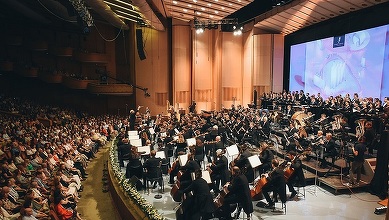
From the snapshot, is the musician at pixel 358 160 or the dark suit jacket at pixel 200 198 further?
the musician at pixel 358 160

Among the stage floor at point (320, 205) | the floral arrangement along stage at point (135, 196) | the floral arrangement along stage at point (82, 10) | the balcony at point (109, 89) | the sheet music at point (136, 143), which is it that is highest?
the floral arrangement along stage at point (82, 10)

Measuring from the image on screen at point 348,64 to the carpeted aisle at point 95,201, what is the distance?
13.0 metres

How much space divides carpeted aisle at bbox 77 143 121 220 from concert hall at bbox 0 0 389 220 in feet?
0.23

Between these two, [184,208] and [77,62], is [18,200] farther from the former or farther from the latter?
[77,62]

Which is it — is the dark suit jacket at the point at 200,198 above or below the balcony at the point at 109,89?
below

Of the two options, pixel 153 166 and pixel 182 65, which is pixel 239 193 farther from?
pixel 182 65

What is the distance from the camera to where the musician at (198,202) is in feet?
22.3

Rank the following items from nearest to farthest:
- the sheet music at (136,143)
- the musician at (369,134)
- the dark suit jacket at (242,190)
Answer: the dark suit jacket at (242,190) < the musician at (369,134) < the sheet music at (136,143)

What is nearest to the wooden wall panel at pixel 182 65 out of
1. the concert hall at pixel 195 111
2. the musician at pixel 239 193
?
the concert hall at pixel 195 111

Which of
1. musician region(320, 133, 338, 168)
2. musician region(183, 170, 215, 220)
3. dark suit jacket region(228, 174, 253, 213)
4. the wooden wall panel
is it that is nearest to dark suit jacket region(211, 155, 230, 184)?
dark suit jacket region(228, 174, 253, 213)

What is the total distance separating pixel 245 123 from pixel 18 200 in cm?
927

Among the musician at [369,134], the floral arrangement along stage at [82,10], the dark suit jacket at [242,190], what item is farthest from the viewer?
the floral arrangement along stage at [82,10]

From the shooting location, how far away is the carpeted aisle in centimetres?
923

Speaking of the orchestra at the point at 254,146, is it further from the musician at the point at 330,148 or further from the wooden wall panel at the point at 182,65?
the wooden wall panel at the point at 182,65
